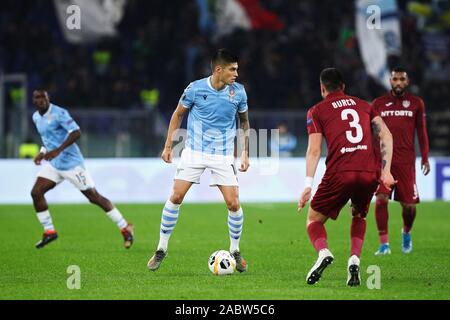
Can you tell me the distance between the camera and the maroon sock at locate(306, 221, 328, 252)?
32.5 feet

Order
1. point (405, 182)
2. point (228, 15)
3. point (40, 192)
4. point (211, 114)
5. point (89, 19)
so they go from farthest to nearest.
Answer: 1. point (228, 15)
2. point (89, 19)
3. point (40, 192)
4. point (405, 182)
5. point (211, 114)

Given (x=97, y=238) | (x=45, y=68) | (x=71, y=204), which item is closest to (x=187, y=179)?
(x=97, y=238)

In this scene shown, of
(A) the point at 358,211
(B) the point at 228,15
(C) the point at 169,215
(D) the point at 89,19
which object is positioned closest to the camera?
(A) the point at 358,211

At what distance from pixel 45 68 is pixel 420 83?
10375 mm

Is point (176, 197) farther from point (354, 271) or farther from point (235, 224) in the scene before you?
point (354, 271)

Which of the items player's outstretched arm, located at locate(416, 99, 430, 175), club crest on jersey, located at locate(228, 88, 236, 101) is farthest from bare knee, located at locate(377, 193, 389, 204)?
club crest on jersey, located at locate(228, 88, 236, 101)

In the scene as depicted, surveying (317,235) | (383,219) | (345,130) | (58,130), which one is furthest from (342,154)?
(58,130)

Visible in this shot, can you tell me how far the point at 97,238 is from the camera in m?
16.0

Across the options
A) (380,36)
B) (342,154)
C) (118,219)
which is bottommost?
(118,219)

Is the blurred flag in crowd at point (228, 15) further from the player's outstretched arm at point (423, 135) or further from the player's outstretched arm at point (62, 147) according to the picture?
the player's outstretched arm at point (423, 135)

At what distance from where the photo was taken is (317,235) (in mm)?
9953

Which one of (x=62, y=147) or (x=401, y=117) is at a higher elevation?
(x=401, y=117)

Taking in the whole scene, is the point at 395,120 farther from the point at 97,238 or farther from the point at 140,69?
the point at 140,69

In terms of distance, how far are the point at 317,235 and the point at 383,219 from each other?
3.79m
